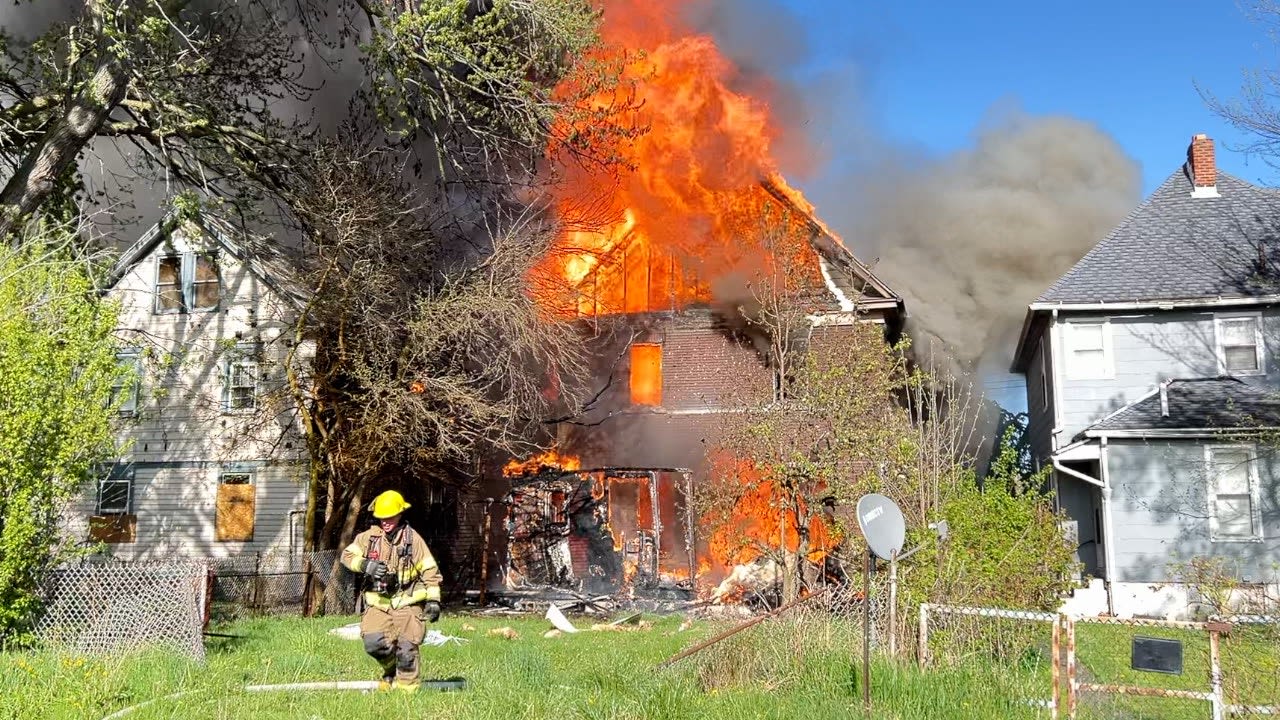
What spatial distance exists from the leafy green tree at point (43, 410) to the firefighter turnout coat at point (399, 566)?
140 inches

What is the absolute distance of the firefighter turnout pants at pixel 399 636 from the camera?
313 inches

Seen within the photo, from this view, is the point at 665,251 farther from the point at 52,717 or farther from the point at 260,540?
the point at 52,717

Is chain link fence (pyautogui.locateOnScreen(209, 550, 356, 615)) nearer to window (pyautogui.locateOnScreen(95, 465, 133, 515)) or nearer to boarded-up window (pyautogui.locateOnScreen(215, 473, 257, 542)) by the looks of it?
boarded-up window (pyautogui.locateOnScreen(215, 473, 257, 542))

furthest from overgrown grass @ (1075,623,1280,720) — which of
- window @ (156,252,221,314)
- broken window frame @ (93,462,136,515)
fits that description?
broken window frame @ (93,462,136,515)

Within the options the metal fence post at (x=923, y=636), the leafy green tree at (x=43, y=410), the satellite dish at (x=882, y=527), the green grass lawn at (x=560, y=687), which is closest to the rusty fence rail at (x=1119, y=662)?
the metal fence post at (x=923, y=636)

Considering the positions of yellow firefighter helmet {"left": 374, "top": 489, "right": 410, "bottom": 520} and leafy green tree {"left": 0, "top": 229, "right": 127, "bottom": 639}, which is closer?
yellow firefighter helmet {"left": 374, "top": 489, "right": 410, "bottom": 520}

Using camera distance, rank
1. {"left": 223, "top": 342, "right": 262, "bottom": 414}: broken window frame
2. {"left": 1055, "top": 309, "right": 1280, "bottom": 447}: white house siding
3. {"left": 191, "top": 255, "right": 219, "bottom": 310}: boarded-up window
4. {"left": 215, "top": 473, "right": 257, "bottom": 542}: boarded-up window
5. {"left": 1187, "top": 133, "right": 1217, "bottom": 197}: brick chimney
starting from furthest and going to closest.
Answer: {"left": 191, "top": 255, "right": 219, "bottom": 310}: boarded-up window < {"left": 215, "top": 473, "right": 257, "bottom": 542}: boarded-up window < {"left": 1187, "top": 133, "right": 1217, "bottom": 197}: brick chimney < {"left": 223, "top": 342, "right": 262, "bottom": 414}: broken window frame < {"left": 1055, "top": 309, "right": 1280, "bottom": 447}: white house siding

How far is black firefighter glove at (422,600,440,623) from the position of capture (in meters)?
7.86

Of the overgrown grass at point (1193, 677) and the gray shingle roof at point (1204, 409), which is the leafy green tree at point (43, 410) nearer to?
the overgrown grass at point (1193, 677)

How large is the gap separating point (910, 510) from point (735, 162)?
13307 millimetres

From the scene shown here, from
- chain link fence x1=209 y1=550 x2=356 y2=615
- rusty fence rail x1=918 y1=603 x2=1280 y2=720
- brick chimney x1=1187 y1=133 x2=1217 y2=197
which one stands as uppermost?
brick chimney x1=1187 y1=133 x2=1217 y2=197

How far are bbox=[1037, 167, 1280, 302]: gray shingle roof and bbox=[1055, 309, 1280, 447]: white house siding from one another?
48 centimetres

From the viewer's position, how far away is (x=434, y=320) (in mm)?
16719

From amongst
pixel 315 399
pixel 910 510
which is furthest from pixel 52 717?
pixel 315 399
